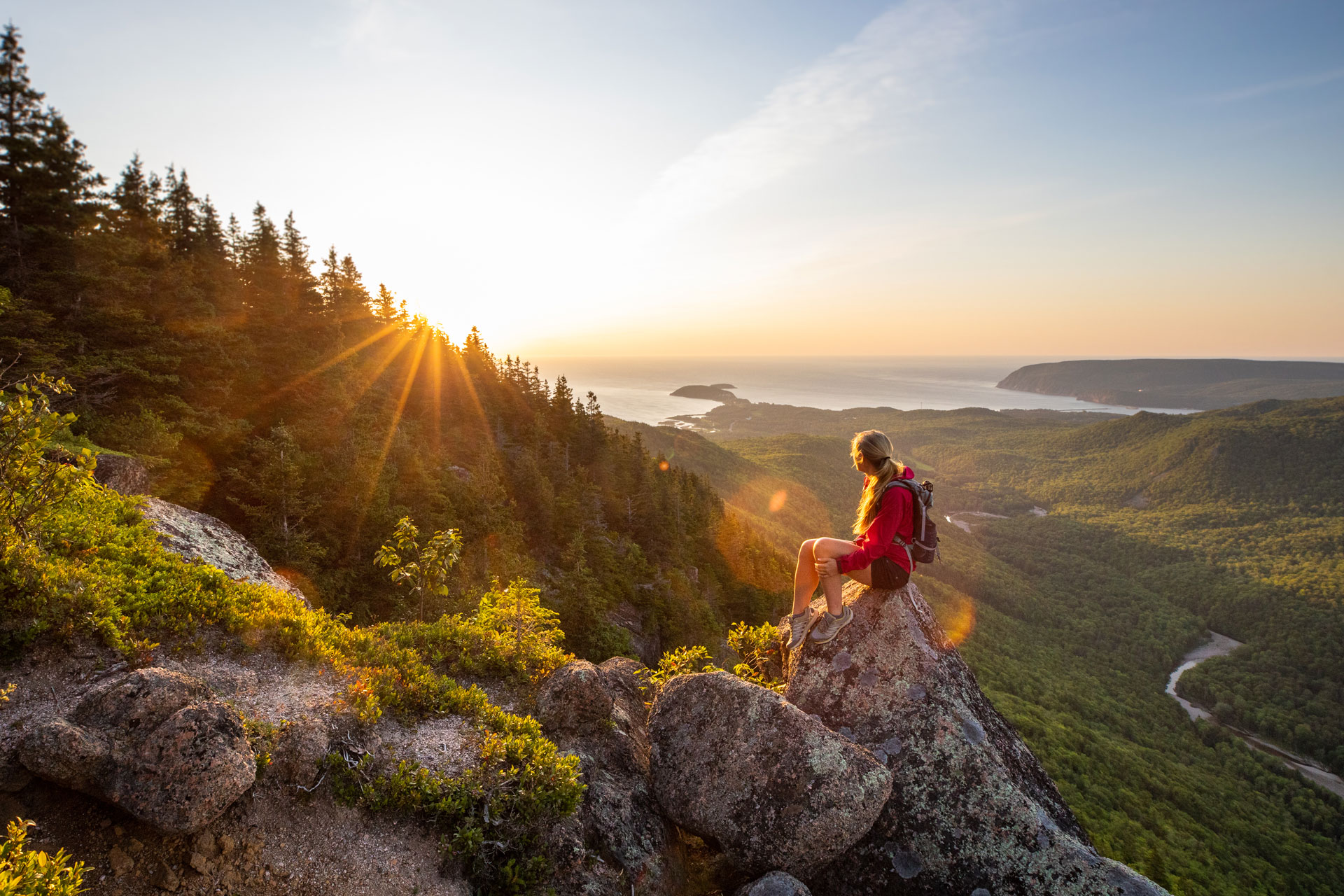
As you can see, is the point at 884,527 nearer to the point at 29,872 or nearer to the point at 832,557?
the point at 832,557

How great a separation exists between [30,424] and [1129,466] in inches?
9092

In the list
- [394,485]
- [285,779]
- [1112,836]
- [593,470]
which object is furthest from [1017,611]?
[285,779]

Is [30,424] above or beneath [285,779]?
above

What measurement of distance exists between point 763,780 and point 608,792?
7.94ft

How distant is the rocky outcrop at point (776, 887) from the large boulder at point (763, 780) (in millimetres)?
301

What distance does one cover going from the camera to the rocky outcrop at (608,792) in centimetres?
692

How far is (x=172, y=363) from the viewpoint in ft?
65.6

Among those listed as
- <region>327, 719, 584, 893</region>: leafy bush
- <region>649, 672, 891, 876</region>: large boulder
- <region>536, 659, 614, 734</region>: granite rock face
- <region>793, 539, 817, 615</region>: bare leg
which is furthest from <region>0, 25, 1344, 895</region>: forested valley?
<region>793, 539, 817, 615</region>: bare leg

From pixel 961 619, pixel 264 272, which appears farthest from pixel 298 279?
pixel 961 619

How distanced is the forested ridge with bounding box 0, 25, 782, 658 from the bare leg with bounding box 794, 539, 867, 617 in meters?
14.7

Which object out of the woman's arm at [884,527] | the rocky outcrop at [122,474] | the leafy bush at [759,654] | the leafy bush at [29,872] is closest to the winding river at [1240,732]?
the leafy bush at [759,654]

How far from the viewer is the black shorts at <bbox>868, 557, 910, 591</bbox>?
321 inches

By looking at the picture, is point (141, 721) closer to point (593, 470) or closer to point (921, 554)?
point (921, 554)

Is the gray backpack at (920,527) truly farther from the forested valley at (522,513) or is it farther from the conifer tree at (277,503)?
the conifer tree at (277,503)
